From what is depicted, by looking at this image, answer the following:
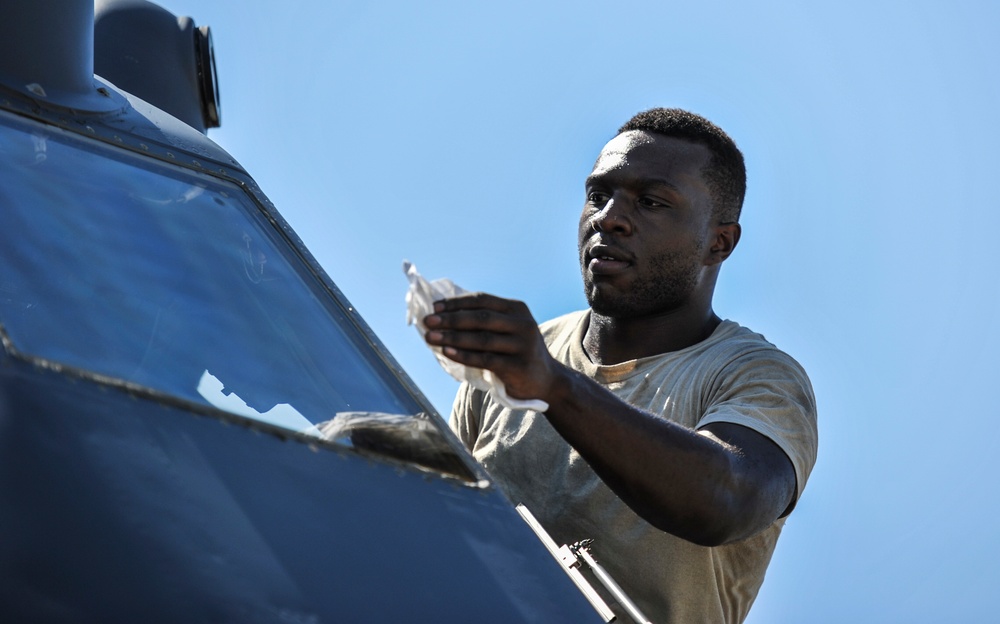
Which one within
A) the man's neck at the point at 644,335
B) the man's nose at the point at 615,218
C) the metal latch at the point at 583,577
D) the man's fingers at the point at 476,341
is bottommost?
the metal latch at the point at 583,577

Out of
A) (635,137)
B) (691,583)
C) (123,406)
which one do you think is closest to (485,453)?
(691,583)

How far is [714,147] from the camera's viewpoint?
13.1ft

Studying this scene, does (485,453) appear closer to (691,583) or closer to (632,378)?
(632,378)

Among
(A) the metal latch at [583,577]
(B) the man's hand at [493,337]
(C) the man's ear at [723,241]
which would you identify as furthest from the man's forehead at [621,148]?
(B) the man's hand at [493,337]

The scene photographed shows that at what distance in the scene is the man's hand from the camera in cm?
194

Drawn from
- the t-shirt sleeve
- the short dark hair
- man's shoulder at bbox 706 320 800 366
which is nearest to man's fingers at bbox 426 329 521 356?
the t-shirt sleeve

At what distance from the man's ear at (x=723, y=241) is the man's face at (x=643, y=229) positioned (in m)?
0.12

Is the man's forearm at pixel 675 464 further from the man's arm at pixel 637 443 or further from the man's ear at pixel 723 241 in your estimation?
the man's ear at pixel 723 241

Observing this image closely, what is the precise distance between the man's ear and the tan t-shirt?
419 mm

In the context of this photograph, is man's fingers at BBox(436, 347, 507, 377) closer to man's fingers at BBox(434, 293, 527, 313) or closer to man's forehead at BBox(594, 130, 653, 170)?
man's fingers at BBox(434, 293, 527, 313)

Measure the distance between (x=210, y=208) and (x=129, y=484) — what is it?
43.5 inches

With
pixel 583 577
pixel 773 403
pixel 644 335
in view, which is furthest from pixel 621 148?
pixel 583 577

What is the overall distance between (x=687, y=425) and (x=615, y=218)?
73 cm

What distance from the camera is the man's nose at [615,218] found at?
12.1 feet
